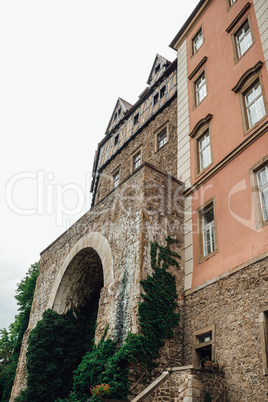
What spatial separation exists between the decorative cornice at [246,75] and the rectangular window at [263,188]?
3179 millimetres

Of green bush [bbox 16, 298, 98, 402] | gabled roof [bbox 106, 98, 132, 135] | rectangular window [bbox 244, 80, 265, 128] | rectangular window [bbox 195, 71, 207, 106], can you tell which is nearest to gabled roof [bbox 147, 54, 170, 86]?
gabled roof [bbox 106, 98, 132, 135]

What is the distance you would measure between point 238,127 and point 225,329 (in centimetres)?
561

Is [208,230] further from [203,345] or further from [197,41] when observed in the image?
[197,41]

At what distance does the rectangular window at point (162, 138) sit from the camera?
52.7ft

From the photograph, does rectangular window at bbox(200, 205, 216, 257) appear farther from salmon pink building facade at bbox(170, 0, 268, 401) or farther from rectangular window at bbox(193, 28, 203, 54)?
rectangular window at bbox(193, 28, 203, 54)

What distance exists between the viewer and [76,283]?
1537 cm

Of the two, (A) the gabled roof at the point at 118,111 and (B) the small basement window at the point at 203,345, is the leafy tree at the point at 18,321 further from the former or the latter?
(B) the small basement window at the point at 203,345

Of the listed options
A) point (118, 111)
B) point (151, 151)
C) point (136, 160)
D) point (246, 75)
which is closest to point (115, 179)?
point (136, 160)

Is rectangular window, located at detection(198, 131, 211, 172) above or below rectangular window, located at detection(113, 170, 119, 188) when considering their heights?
below

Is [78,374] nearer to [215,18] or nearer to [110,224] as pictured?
[110,224]

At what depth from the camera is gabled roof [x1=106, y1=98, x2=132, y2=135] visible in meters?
21.8

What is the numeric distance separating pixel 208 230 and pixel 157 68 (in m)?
11.5

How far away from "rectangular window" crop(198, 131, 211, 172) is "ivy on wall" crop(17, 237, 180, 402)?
2830mm

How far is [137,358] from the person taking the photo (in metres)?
8.99
